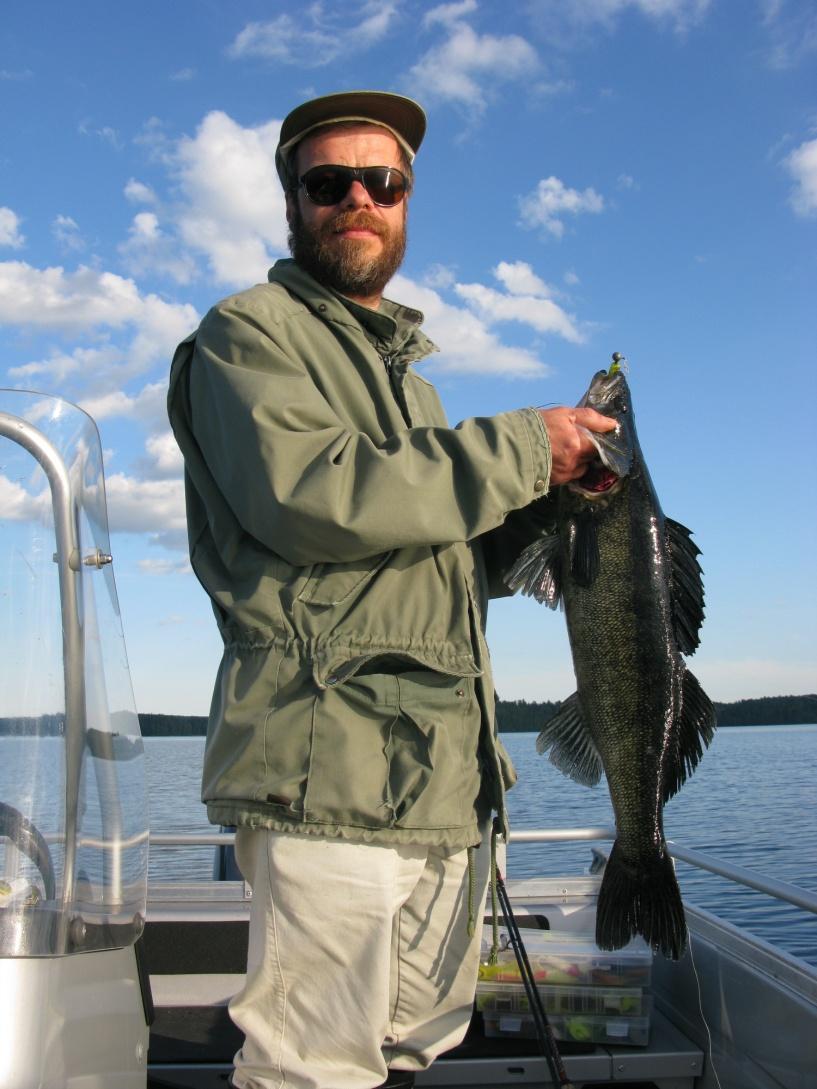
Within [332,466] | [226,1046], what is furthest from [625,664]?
[226,1046]

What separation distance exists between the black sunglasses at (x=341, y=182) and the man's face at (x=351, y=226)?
18 mm

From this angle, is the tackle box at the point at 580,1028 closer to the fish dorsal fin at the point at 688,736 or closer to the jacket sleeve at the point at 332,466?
the fish dorsal fin at the point at 688,736

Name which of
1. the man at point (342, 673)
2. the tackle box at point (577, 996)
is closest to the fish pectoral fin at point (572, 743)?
the man at point (342, 673)

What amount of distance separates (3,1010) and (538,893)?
13.0 ft

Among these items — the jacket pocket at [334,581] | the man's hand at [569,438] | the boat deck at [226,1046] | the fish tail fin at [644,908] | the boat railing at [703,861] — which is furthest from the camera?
the boat deck at [226,1046]

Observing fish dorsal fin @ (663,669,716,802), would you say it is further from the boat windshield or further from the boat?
the boat windshield

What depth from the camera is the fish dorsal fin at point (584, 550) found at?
3252 millimetres

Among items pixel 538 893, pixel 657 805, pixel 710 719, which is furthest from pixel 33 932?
pixel 538 893

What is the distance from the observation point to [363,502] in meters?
2.40

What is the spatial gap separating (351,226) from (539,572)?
1290mm

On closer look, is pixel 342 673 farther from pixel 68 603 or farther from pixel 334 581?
pixel 68 603

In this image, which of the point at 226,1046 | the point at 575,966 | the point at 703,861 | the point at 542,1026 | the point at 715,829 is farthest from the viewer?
the point at 715,829

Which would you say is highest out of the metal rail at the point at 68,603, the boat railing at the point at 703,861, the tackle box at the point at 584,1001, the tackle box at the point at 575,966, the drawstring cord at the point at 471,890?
the metal rail at the point at 68,603

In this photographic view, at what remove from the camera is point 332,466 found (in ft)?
7.89
